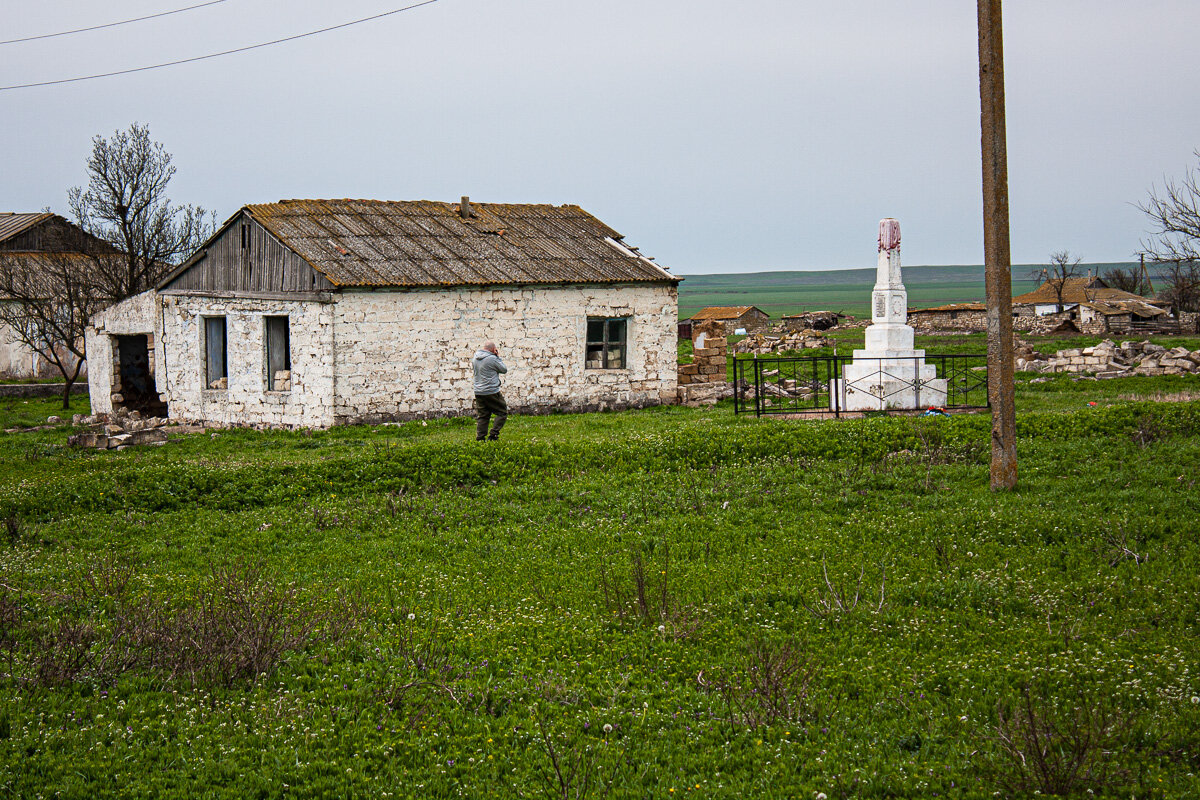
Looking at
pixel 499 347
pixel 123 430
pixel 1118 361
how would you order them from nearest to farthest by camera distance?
pixel 123 430 → pixel 499 347 → pixel 1118 361

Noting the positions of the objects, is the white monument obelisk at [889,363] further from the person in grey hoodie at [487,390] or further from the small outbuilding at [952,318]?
the small outbuilding at [952,318]

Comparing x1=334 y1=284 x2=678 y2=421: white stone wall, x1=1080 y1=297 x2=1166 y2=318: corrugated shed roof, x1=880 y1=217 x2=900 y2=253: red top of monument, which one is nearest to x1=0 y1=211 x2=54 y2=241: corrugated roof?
x1=334 y1=284 x2=678 y2=421: white stone wall

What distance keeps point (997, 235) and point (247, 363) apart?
1585cm

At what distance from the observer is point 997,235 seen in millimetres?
11203

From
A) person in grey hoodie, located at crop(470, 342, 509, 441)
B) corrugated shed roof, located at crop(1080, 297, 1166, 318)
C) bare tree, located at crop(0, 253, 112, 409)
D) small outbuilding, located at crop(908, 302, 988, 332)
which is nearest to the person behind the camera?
person in grey hoodie, located at crop(470, 342, 509, 441)

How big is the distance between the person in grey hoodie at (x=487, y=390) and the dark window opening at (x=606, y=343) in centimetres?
628

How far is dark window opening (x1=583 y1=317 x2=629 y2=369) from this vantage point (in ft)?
75.7

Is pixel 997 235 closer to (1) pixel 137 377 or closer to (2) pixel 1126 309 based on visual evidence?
(1) pixel 137 377

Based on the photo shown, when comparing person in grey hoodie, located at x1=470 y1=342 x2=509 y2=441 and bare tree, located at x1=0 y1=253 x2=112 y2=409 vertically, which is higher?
bare tree, located at x1=0 y1=253 x2=112 y2=409

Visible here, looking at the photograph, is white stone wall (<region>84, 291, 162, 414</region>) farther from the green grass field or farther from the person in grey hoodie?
the person in grey hoodie

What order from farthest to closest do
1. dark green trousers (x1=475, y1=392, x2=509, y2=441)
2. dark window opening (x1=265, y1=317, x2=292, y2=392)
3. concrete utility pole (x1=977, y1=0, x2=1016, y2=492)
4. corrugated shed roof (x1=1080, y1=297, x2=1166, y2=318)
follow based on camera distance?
corrugated shed roof (x1=1080, y1=297, x2=1166, y2=318)
dark window opening (x1=265, y1=317, x2=292, y2=392)
dark green trousers (x1=475, y1=392, x2=509, y2=441)
concrete utility pole (x1=977, y1=0, x2=1016, y2=492)

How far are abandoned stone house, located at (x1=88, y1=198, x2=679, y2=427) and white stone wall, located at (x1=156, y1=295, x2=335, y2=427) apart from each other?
1.5 inches

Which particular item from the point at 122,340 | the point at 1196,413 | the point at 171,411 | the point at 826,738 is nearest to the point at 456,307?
the point at 171,411

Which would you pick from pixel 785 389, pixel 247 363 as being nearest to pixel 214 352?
pixel 247 363
